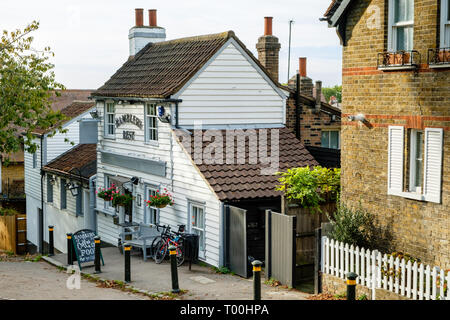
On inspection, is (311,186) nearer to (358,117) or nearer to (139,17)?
(358,117)

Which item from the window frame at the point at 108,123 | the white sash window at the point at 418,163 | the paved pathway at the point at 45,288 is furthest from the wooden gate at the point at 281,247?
the window frame at the point at 108,123

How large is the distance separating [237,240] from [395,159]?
15.8 ft

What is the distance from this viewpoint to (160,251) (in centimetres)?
1786

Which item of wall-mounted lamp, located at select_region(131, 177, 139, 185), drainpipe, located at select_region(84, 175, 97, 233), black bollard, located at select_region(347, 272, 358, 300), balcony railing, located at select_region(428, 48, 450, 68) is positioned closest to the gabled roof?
wall-mounted lamp, located at select_region(131, 177, 139, 185)

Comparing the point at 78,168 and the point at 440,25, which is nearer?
the point at 440,25

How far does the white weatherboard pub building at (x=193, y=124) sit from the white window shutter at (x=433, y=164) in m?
5.22

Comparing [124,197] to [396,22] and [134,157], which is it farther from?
[396,22]

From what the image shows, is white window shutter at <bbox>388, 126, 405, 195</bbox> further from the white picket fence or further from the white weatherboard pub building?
the white weatherboard pub building

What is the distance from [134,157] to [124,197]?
1.54m

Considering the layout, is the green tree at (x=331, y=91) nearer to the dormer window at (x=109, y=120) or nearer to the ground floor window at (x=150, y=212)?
the dormer window at (x=109, y=120)

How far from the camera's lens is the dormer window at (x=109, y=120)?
75.0 ft

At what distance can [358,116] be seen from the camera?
1406 centimetres

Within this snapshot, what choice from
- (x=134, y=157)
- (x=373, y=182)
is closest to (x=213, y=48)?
(x=134, y=157)

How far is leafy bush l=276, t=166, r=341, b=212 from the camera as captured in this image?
15234 mm
